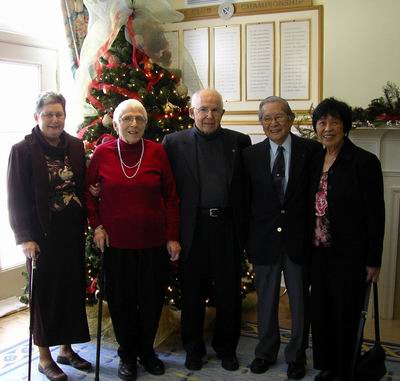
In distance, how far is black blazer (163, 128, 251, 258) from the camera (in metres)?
2.45

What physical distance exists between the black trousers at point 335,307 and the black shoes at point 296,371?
15cm

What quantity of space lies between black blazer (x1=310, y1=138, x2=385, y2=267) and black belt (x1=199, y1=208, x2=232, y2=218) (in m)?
0.53

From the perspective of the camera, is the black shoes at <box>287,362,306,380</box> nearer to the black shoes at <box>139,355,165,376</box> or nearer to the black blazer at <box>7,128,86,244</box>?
the black shoes at <box>139,355,165,376</box>

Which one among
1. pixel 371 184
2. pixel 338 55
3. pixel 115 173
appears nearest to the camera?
pixel 371 184

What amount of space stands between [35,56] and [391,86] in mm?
2706

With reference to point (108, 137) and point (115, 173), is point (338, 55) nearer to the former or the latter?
point (108, 137)

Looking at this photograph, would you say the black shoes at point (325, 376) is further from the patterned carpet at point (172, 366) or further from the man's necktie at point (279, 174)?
the man's necktie at point (279, 174)

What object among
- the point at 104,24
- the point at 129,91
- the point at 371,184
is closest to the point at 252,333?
the point at 371,184

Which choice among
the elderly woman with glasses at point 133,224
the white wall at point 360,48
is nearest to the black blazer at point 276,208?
the elderly woman with glasses at point 133,224

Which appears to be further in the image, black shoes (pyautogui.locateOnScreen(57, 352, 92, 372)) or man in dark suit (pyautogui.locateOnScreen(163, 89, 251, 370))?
black shoes (pyautogui.locateOnScreen(57, 352, 92, 372))

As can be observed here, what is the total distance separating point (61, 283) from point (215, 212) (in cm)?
87

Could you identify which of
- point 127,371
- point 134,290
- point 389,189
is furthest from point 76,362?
point 389,189

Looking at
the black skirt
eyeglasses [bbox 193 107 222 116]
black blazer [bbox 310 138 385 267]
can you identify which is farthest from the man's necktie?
the black skirt

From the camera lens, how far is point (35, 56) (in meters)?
3.75
